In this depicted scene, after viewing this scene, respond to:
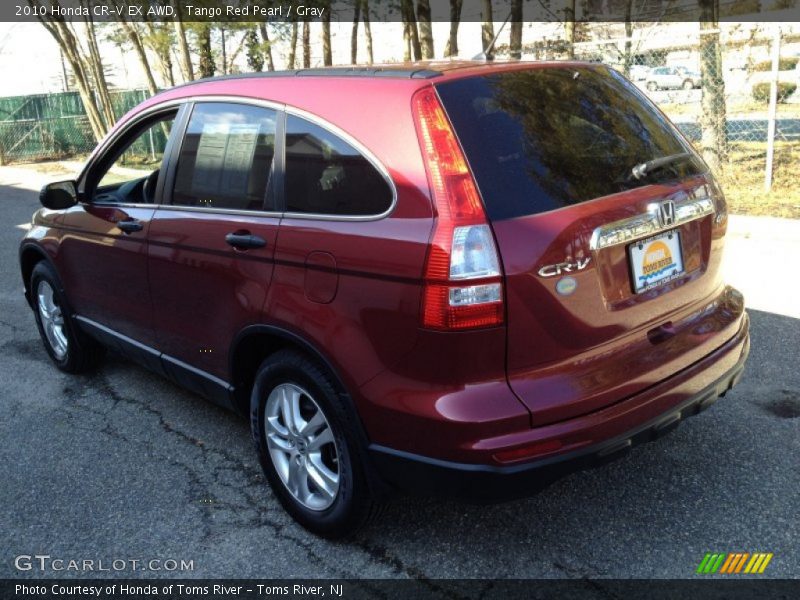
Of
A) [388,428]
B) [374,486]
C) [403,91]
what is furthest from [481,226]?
[374,486]

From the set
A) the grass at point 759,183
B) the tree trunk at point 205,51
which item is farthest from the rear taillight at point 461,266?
the tree trunk at point 205,51

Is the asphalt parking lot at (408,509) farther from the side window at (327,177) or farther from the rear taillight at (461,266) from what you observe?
the side window at (327,177)

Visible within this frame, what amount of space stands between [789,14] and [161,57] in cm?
1555

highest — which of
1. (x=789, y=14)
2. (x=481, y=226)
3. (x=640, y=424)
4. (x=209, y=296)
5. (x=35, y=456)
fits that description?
(x=789, y=14)

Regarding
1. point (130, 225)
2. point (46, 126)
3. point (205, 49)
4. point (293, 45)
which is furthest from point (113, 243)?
point (293, 45)

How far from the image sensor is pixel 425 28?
16.5m

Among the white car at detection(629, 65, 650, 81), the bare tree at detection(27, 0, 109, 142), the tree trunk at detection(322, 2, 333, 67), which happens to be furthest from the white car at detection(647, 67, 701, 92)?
the bare tree at detection(27, 0, 109, 142)

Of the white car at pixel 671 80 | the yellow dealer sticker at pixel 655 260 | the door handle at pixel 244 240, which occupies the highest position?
the white car at pixel 671 80

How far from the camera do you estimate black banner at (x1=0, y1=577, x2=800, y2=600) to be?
103 inches

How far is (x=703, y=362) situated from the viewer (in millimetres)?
2893

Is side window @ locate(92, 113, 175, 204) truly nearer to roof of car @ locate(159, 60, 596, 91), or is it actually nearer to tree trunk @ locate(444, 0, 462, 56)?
roof of car @ locate(159, 60, 596, 91)

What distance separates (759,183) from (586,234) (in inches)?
350

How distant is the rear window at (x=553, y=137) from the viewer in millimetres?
2529

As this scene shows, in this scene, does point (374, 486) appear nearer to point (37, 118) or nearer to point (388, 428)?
point (388, 428)
